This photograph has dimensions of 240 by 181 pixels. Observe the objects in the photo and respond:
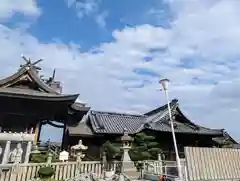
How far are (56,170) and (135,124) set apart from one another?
1194cm

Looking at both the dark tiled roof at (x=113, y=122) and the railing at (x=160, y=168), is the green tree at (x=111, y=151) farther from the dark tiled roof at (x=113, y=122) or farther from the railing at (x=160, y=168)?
the dark tiled roof at (x=113, y=122)

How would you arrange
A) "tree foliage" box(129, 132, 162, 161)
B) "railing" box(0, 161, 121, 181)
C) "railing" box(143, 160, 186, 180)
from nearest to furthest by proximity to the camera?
"railing" box(0, 161, 121, 181)
"railing" box(143, 160, 186, 180)
"tree foliage" box(129, 132, 162, 161)

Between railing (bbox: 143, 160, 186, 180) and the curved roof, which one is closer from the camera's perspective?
railing (bbox: 143, 160, 186, 180)

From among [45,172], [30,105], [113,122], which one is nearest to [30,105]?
[30,105]

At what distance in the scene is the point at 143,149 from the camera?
56.5ft

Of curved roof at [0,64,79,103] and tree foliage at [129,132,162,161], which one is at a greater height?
curved roof at [0,64,79,103]

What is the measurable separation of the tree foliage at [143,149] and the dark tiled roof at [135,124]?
159 cm

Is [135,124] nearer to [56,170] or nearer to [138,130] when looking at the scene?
[138,130]

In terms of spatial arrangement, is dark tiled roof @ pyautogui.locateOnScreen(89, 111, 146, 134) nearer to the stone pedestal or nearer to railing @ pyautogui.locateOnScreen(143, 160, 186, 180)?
the stone pedestal

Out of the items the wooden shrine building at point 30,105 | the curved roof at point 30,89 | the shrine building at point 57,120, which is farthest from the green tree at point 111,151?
the curved roof at point 30,89

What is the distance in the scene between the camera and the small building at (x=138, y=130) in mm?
19031

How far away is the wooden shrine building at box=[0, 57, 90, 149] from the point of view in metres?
16.9

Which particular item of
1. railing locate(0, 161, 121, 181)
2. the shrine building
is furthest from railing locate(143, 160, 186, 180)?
the shrine building

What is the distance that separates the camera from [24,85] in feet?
62.3
